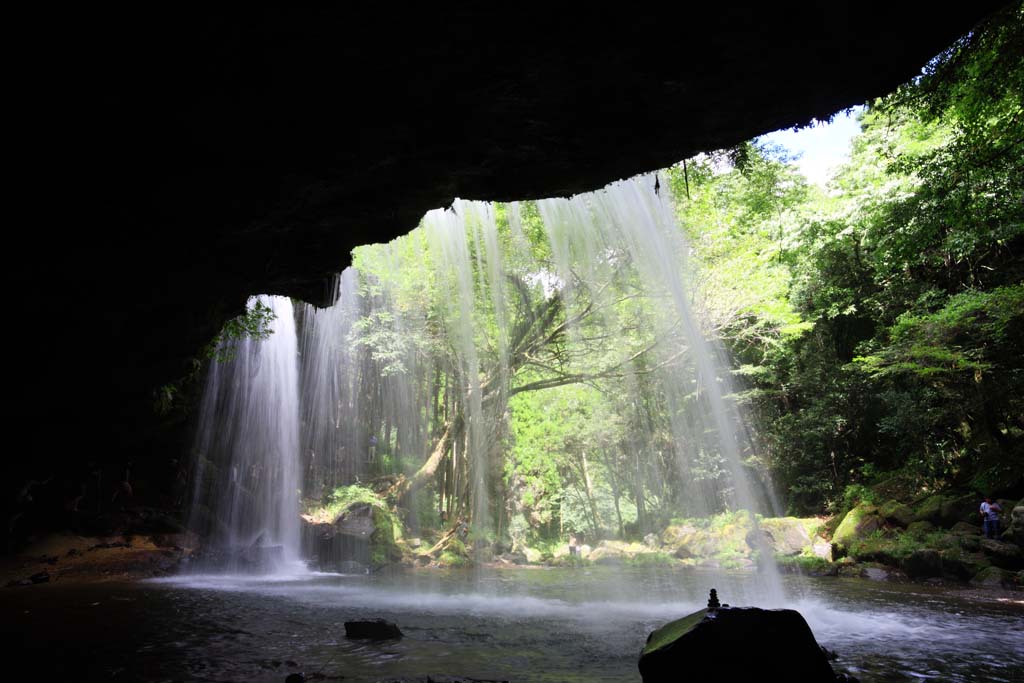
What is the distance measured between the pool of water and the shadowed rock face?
13.3 feet

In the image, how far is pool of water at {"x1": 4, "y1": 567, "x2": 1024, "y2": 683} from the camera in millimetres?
6332

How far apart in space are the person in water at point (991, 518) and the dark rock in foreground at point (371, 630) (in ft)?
46.5

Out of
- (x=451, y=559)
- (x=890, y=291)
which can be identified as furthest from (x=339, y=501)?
(x=890, y=291)

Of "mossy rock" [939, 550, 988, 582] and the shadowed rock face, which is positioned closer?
the shadowed rock face

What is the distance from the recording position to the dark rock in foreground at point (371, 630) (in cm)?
801

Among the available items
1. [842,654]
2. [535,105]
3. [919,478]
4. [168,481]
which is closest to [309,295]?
[535,105]

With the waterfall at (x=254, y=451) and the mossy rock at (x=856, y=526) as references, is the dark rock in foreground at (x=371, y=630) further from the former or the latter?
the mossy rock at (x=856, y=526)

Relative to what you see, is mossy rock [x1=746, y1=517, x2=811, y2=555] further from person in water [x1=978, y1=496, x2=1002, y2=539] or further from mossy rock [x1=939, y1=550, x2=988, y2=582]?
person in water [x1=978, y1=496, x2=1002, y2=539]

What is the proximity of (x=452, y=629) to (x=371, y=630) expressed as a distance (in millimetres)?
1520

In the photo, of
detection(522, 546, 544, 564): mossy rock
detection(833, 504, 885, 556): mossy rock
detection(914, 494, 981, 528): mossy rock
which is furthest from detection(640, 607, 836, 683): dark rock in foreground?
detection(522, 546, 544, 564): mossy rock

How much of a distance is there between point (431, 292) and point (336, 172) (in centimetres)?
1567

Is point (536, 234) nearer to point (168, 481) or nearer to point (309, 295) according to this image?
point (309, 295)

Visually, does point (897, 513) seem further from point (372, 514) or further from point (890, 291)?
point (372, 514)

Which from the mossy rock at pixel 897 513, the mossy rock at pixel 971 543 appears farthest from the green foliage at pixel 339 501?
the mossy rock at pixel 971 543
